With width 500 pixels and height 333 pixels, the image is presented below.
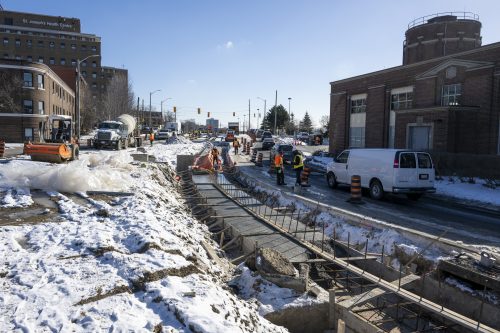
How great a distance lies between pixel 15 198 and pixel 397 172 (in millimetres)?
12846

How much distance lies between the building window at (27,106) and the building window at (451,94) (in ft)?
141

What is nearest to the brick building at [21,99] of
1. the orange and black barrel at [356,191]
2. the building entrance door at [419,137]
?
the building entrance door at [419,137]

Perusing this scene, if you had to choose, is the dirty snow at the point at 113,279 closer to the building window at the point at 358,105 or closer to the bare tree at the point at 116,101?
the building window at the point at 358,105

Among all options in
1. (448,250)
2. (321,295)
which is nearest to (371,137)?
(448,250)

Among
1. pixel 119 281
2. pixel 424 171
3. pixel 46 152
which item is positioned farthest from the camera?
pixel 46 152

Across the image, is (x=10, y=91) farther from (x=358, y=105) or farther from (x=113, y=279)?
(x=113, y=279)

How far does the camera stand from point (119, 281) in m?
5.96

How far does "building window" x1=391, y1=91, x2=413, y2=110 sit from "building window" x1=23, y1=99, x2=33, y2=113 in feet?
129

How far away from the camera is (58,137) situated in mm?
26625

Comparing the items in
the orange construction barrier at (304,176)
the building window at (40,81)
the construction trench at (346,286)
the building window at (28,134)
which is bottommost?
the construction trench at (346,286)

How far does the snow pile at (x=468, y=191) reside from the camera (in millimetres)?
17498

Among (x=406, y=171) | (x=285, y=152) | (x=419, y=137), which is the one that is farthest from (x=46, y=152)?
(x=419, y=137)

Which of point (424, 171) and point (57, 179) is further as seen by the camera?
point (424, 171)

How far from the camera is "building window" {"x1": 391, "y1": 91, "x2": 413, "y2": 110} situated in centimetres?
3234
